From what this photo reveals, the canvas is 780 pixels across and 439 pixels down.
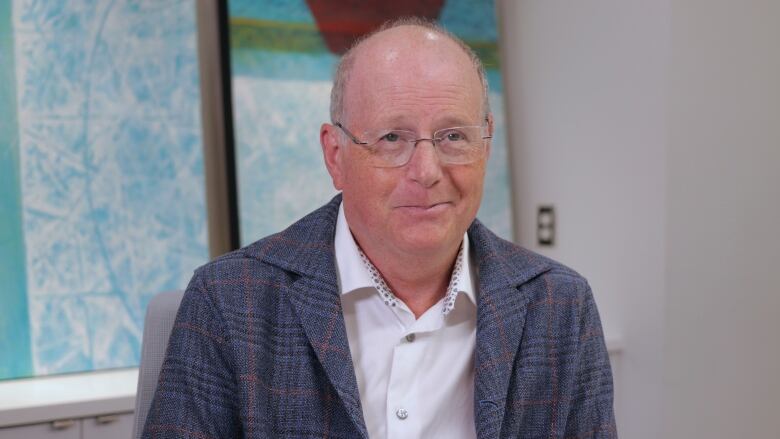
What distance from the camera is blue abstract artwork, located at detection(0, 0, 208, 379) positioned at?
224cm

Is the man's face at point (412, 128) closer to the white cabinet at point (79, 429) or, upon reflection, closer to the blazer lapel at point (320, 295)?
the blazer lapel at point (320, 295)

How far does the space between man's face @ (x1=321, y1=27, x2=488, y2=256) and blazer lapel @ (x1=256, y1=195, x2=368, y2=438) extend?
9cm

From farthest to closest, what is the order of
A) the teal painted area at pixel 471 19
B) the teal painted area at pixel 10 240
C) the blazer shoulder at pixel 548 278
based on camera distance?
the teal painted area at pixel 471 19
the teal painted area at pixel 10 240
the blazer shoulder at pixel 548 278

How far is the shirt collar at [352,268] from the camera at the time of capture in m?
1.33

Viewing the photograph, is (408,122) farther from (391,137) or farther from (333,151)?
(333,151)

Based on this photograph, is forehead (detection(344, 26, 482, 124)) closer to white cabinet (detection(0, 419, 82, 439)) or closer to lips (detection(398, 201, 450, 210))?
lips (detection(398, 201, 450, 210))

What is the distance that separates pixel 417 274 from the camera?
1339 millimetres

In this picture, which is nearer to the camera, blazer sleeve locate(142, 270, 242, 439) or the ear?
blazer sleeve locate(142, 270, 242, 439)

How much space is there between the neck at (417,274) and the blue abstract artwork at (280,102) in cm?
125

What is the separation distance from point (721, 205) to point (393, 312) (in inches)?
61.3

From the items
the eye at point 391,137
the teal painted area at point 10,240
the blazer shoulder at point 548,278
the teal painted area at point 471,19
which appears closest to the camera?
the eye at point 391,137

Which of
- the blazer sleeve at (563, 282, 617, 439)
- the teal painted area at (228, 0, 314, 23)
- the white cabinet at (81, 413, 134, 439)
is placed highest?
the teal painted area at (228, 0, 314, 23)

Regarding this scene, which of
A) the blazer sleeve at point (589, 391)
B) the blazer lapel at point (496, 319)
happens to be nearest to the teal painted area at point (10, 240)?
the blazer lapel at point (496, 319)

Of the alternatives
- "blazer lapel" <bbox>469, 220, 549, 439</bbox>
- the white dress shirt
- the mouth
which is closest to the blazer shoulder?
"blazer lapel" <bbox>469, 220, 549, 439</bbox>
